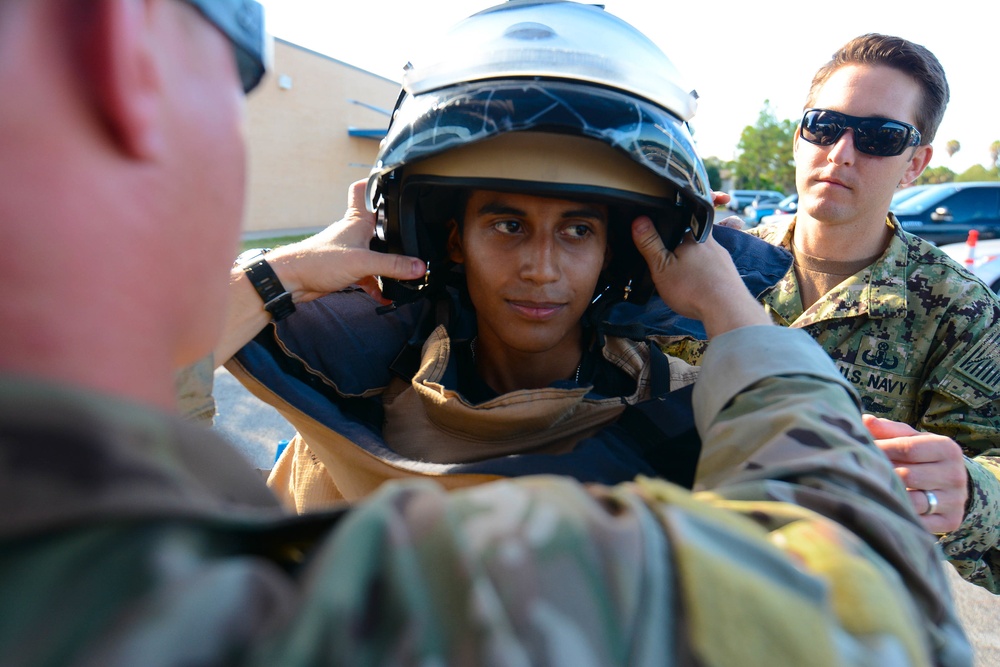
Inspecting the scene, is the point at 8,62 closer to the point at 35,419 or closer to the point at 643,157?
the point at 35,419

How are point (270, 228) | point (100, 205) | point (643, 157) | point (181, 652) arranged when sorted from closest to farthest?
point (181, 652) → point (100, 205) → point (643, 157) → point (270, 228)

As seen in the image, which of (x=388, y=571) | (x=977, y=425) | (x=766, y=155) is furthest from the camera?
(x=766, y=155)

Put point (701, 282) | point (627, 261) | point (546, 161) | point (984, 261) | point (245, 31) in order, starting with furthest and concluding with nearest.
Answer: point (984, 261) < point (627, 261) < point (546, 161) < point (701, 282) < point (245, 31)

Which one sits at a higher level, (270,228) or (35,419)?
(35,419)

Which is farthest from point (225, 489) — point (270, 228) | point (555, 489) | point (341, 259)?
point (270, 228)

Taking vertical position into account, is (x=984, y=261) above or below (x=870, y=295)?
below

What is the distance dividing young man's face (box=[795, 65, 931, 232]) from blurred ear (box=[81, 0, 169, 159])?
2.91 metres

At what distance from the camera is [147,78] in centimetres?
67

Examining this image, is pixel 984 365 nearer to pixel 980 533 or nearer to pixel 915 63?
pixel 980 533

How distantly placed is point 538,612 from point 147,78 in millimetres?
649

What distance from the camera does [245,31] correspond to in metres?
0.83

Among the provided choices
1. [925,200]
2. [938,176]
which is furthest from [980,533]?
[938,176]

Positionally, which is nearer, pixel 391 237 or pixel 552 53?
pixel 552 53

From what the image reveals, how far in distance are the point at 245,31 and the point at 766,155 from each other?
48.8 meters
